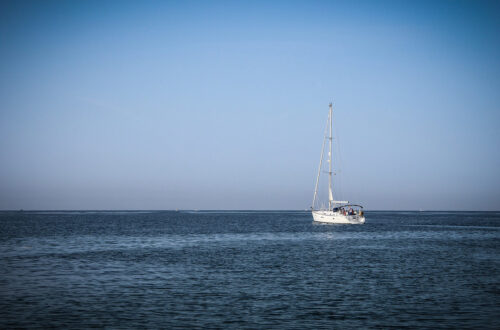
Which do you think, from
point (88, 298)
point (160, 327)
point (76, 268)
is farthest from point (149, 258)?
point (160, 327)

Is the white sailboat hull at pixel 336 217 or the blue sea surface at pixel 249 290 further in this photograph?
the white sailboat hull at pixel 336 217

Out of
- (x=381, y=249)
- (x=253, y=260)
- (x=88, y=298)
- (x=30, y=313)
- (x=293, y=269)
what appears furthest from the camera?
(x=381, y=249)

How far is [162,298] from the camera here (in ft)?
82.5

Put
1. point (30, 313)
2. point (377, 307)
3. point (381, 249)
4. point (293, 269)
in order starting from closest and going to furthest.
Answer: point (30, 313), point (377, 307), point (293, 269), point (381, 249)

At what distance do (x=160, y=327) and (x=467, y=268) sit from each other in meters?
28.7

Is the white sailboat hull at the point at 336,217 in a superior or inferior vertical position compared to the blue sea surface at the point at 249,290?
superior

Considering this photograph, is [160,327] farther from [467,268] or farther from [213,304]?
[467,268]

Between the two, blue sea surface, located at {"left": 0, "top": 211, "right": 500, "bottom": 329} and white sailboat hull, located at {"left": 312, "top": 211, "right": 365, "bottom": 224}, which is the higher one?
white sailboat hull, located at {"left": 312, "top": 211, "right": 365, "bottom": 224}

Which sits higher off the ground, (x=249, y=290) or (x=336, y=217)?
(x=336, y=217)

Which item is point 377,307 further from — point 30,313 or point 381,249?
point 381,249

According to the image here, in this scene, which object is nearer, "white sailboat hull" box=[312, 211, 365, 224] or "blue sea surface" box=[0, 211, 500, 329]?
"blue sea surface" box=[0, 211, 500, 329]

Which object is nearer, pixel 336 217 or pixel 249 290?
pixel 249 290

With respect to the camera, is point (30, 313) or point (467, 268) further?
point (467, 268)

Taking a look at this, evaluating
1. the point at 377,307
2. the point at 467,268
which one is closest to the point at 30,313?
the point at 377,307
